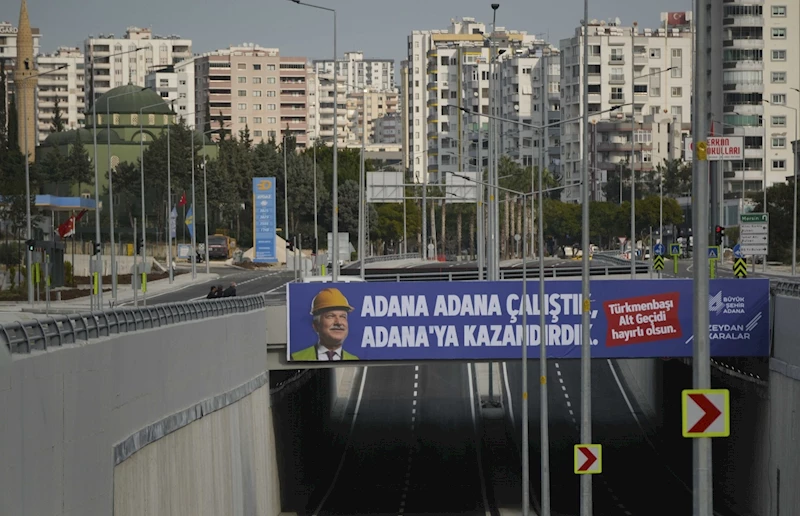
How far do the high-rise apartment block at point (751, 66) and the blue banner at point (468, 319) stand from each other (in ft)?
303

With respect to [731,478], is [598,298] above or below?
above

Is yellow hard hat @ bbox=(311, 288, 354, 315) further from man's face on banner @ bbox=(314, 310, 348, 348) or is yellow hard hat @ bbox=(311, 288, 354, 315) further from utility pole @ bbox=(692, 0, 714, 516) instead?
utility pole @ bbox=(692, 0, 714, 516)

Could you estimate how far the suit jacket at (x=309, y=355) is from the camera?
42.8 metres

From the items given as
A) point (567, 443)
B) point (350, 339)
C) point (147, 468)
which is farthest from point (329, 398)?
point (147, 468)

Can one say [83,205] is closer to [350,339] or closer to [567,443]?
[567,443]

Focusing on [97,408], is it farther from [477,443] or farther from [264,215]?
[264,215]

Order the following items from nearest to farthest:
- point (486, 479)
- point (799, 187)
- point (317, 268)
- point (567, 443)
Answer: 1. point (486, 479)
2. point (567, 443)
3. point (317, 268)
4. point (799, 187)

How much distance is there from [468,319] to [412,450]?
13720mm

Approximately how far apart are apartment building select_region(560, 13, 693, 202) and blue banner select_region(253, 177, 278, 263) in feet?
299

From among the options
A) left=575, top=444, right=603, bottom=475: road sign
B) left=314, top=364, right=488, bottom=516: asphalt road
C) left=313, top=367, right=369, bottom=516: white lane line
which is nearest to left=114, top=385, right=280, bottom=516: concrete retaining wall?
left=313, top=367, right=369, bottom=516: white lane line

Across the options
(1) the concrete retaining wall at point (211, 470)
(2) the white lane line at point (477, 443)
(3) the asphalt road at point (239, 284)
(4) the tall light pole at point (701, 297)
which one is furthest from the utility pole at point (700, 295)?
(3) the asphalt road at point (239, 284)

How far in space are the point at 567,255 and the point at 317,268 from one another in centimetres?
6551

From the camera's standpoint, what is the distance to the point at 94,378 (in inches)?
918

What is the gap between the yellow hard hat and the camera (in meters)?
43.0
